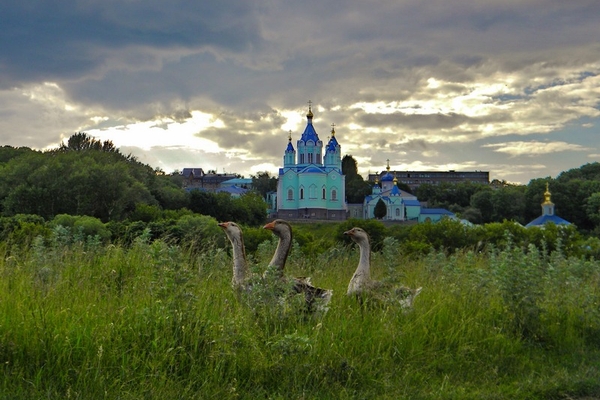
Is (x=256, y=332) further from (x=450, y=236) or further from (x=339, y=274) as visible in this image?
(x=450, y=236)

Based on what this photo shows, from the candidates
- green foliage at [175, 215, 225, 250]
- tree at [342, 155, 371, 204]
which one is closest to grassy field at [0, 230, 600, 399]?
green foliage at [175, 215, 225, 250]

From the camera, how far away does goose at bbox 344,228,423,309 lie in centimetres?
672

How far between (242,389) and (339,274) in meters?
4.71

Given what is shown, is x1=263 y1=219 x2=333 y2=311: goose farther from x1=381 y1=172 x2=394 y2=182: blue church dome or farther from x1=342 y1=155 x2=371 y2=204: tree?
x1=342 y1=155 x2=371 y2=204: tree

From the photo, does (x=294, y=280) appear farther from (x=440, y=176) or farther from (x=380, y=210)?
(x=440, y=176)

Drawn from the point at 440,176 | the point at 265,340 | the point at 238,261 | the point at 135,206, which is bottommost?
the point at 265,340

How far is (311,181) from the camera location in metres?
90.8

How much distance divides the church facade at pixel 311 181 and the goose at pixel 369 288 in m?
82.3

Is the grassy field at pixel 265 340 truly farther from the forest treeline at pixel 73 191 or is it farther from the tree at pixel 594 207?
the tree at pixel 594 207

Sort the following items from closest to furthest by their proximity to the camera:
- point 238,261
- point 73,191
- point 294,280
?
point 294,280, point 238,261, point 73,191

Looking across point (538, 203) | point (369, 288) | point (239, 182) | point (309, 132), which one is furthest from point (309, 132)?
point (369, 288)

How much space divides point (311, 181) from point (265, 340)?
85.5 meters

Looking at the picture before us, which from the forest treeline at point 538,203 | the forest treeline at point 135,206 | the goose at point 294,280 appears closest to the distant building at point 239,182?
the forest treeline at point 538,203

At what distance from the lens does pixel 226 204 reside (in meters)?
69.9
